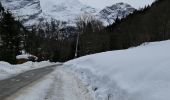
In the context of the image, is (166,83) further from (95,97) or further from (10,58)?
(10,58)

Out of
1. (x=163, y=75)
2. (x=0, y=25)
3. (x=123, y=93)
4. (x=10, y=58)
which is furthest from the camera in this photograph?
(x=0, y=25)

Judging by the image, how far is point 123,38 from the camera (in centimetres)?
8381

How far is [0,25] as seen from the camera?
5759 cm

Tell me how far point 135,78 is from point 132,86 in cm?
88

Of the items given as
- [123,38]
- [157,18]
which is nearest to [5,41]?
[157,18]

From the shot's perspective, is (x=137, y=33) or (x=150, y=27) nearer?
(x=150, y=27)

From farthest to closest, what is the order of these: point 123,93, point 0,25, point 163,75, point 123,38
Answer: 1. point 123,38
2. point 0,25
3. point 123,93
4. point 163,75

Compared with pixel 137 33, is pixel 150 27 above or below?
above

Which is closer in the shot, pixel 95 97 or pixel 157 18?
pixel 95 97

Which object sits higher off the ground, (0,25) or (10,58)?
(0,25)

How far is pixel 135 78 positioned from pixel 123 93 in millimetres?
1128

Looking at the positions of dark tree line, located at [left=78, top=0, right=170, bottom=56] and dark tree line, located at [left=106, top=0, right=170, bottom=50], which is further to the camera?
dark tree line, located at [left=78, top=0, right=170, bottom=56]

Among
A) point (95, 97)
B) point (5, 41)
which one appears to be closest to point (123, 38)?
point (5, 41)

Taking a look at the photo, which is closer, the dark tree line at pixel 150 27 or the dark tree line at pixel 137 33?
the dark tree line at pixel 150 27
